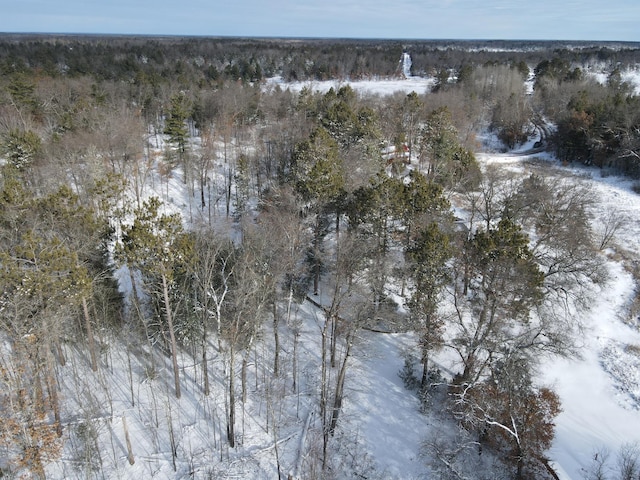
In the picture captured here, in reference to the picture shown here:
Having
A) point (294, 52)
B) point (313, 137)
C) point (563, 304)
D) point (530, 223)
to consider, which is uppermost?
point (294, 52)

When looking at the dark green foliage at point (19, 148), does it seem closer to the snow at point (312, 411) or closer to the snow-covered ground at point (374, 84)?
the snow at point (312, 411)

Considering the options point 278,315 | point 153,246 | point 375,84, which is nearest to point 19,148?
point 153,246

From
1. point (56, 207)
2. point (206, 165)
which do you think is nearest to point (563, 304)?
point (56, 207)

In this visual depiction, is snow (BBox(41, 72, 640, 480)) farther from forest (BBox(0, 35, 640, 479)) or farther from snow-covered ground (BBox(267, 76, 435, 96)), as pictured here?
snow-covered ground (BBox(267, 76, 435, 96))

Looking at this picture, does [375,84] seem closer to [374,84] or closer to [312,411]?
[374,84]

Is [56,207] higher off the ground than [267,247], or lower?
higher

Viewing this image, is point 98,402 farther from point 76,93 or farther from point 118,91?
point 118,91

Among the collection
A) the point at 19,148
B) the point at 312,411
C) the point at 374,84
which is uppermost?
the point at 374,84

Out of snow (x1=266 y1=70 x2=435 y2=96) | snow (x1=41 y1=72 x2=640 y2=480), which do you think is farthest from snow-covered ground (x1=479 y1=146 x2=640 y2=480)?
snow (x1=266 y1=70 x2=435 y2=96)
